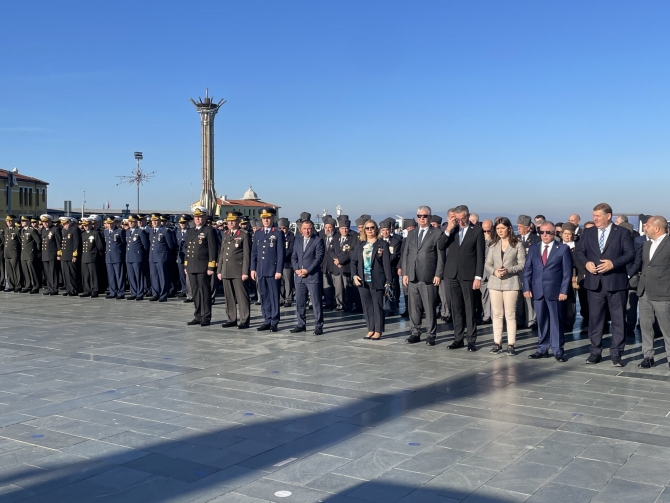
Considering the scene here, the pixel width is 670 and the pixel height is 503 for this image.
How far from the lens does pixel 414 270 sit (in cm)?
995

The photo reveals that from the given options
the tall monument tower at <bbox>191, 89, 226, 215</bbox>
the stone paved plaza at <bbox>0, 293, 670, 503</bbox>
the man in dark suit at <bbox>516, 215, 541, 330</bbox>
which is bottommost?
the stone paved plaza at <bbox>0, 293, 670, 503</bbox>

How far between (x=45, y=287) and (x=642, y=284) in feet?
50.5

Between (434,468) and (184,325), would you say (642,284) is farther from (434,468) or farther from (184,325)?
(184,325)

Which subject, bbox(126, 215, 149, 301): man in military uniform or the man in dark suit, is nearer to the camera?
the man in dark suit

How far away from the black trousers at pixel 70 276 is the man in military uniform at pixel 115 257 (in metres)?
1.15

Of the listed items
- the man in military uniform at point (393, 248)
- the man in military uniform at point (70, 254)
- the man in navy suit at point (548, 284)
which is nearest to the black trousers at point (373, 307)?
the man in military uniform at point (393, 248)

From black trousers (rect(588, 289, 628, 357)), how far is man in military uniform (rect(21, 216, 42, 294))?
13914 millimetres

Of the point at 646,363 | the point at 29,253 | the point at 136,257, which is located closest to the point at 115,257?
the point at 136,257

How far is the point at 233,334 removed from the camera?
10.8 meters

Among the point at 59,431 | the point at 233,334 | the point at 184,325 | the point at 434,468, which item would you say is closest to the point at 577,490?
the point at 434,468

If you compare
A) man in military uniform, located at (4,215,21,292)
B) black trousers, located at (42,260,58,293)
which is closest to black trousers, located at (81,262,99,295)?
black trousers, located at (42,260,58,293)

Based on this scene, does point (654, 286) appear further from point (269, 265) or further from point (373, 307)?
point (269, 265)

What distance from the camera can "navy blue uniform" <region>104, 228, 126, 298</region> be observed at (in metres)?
15.9

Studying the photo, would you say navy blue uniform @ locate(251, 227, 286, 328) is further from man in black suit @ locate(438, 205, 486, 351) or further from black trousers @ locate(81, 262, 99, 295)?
black trousers @ locate(81, 262, 99, 295)
